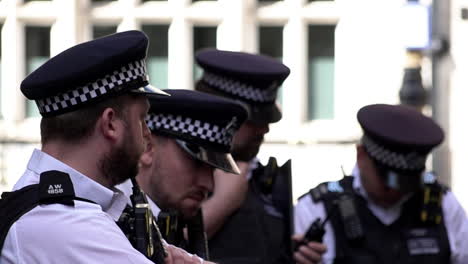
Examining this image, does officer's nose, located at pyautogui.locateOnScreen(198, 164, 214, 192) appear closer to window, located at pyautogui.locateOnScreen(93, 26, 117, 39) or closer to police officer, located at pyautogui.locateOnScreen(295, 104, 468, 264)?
police officer, located at pyautogui.locateOnScreen(295, 104, 468, 264)

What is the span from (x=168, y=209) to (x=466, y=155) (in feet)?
24.8

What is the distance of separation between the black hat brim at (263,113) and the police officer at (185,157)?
32.8 inches

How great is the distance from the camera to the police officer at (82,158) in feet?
9.41

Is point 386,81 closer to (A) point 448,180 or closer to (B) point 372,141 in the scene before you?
(A) point 448,180

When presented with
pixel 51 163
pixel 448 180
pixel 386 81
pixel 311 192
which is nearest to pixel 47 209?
pixel 51 163

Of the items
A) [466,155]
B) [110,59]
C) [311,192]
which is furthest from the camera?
[466,155]

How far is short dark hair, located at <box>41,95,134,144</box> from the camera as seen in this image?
3.02m

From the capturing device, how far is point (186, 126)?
162 inches

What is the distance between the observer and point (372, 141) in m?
5.64

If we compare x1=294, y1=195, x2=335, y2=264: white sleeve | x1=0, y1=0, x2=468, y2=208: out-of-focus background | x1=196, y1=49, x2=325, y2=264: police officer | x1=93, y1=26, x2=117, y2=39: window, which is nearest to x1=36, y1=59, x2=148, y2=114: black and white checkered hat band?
x1=196, y1=49, x2=325, y2=264: police officer

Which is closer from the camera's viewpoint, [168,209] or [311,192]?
[168,209]

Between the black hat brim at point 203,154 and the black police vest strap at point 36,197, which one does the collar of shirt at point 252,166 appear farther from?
the black police vest strap at point 36,197

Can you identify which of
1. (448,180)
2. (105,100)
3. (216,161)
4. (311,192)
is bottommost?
(448,180)

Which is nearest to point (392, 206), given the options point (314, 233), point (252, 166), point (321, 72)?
point (314, 233)
